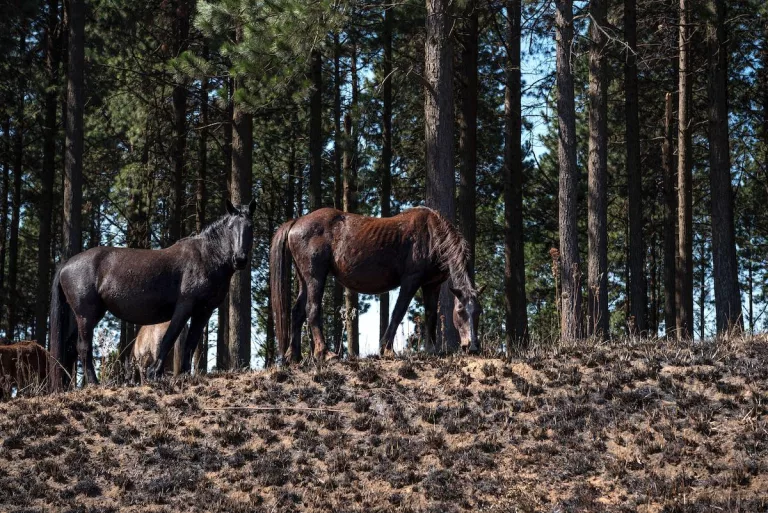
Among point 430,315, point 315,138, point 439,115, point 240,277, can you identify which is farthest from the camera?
point 315,138

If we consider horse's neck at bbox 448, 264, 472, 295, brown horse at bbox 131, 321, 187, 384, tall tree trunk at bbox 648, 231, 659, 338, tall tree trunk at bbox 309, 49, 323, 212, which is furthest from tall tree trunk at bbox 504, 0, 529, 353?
tall tree trunk at bbox 648, 231, 659, 338

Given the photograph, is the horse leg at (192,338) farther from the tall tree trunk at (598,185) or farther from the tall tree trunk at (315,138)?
the tall tree trunk at (315,138)

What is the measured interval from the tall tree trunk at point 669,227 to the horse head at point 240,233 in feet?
51.5

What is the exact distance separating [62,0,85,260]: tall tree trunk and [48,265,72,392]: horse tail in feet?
17.8

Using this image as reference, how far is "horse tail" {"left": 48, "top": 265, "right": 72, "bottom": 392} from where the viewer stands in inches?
511

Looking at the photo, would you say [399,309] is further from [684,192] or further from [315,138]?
[684,192]

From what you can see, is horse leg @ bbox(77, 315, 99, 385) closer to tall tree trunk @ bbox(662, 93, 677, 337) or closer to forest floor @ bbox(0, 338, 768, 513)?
forest floor @ bbox(0, 338, 768, 513)

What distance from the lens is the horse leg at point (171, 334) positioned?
12305 millimetres

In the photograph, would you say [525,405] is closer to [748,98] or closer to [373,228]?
[373,228]

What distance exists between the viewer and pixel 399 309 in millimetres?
12344

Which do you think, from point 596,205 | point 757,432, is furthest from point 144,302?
point 596,205

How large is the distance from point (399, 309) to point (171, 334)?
10.3 feet

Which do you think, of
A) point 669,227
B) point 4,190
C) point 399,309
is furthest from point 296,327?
point 4,190

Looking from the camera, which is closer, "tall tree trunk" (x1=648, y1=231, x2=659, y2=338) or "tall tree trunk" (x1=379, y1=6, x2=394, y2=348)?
"tall tree trunk" (x1=379, y1=6, x2=394, y2=348)
